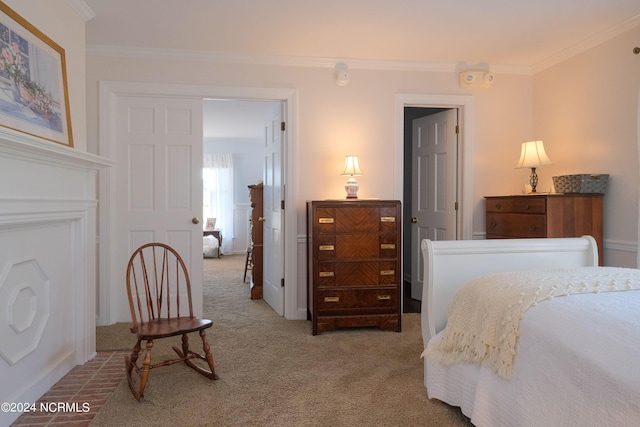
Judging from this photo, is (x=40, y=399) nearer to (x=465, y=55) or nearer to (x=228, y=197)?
(x=465, y=55)

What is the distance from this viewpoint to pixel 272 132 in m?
4.34

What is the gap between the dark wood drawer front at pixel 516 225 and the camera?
130 inches

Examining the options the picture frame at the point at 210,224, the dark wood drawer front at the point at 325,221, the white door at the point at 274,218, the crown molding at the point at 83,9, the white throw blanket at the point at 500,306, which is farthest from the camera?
the picture frame at the point at 210,224

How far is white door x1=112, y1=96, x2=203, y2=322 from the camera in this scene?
371 centimetres

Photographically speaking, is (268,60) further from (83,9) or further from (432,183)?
(432,183)

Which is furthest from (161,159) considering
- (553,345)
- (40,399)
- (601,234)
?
(601,234)

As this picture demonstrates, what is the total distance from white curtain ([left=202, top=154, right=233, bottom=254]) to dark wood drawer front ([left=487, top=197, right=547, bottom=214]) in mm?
5947

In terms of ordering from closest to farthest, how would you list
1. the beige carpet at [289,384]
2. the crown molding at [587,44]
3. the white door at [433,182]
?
the beige carpet at [289,384] → the crown molding at [587,44] → the white door at [433,182]

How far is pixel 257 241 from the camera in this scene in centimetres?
480

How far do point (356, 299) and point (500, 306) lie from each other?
1.84 meters

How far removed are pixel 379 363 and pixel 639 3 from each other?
294 centimetres

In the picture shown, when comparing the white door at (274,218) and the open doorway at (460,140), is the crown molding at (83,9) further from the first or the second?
the open doorway at (460,140)

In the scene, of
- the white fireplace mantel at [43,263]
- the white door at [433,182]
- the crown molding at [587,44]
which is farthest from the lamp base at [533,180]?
the white fireplace mantel at [43,263]

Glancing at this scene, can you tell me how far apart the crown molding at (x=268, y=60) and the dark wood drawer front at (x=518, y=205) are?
1311 mm
